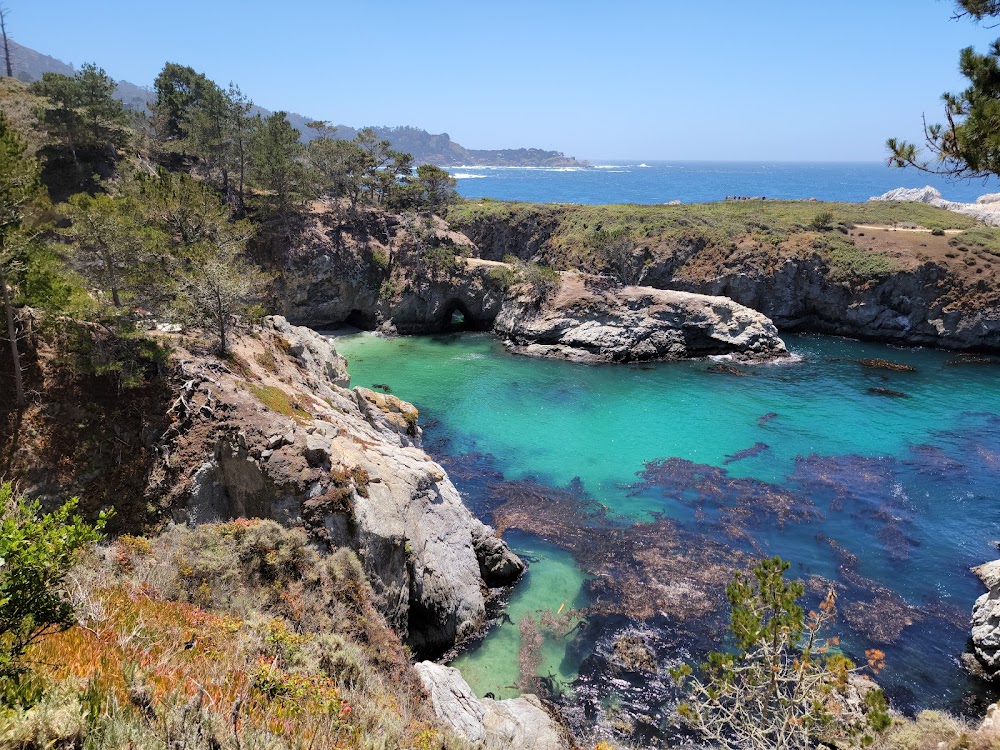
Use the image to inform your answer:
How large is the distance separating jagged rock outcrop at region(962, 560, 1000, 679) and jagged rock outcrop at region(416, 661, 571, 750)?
559 inches

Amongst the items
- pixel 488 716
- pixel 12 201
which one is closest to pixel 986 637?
pixel 488 716

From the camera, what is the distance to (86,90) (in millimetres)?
48844

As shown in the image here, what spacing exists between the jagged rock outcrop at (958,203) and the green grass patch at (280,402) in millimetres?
114100

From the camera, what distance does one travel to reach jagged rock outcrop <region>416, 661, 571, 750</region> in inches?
495

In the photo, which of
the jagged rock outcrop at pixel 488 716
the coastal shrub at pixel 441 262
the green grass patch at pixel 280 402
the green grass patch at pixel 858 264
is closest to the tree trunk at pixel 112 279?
the green grass patch at pixel 280 402

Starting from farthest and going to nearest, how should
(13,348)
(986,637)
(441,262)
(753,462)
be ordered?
(441,262) < (753,462) < (986,637) < (13,348)

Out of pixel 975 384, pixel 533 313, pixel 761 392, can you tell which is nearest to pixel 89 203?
pixel 533 313

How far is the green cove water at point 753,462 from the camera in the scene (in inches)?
730

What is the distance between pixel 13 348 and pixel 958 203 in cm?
16918

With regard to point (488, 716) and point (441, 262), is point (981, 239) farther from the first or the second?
point (488, 716)

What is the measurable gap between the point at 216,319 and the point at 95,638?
17.6 meters

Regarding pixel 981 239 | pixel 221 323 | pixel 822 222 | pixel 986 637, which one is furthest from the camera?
pixel 822 222

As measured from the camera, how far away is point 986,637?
1786 centimetres

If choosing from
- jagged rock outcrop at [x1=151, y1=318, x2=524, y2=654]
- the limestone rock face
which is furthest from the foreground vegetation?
the limestone rock face
